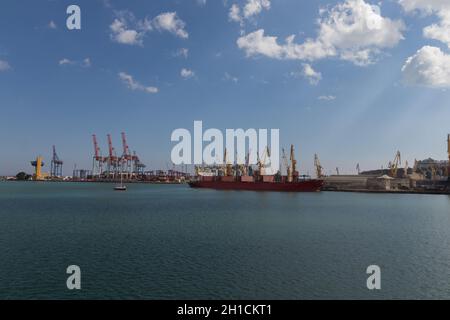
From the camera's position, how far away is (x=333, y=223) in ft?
123

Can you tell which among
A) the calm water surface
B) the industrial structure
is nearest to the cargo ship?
the industrial structure

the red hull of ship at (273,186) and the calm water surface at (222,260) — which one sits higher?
the red hull of ship at (273,186)

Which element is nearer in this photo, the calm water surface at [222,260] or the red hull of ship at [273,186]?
the calm water surface at [222,260]

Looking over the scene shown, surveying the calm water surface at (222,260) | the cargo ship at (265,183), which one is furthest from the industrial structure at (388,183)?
the calm water surface at (222,260)

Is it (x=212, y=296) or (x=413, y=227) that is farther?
(x=413, y=227)

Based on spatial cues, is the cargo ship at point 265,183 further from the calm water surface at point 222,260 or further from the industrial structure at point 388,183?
the calm water surface at point 222,260

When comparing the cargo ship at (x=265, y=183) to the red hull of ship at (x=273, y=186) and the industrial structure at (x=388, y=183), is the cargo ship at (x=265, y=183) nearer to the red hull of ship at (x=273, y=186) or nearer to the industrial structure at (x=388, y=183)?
the red hull of ship at (x=273, y=186)

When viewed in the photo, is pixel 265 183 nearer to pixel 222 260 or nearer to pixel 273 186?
pixel 273 186

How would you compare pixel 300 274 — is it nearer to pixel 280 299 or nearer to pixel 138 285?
pixel 280 299

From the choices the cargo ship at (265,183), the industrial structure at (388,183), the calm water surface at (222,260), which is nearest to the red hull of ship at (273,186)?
the cargo ship at (265,183)

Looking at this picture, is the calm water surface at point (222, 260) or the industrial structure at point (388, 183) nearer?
the calm water surface at point (222, 260)
